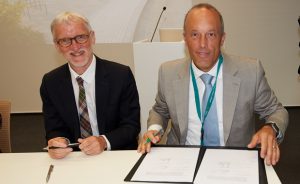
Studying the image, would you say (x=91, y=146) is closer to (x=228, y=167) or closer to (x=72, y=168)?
(x=72, y=168)

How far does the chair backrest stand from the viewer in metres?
2.49

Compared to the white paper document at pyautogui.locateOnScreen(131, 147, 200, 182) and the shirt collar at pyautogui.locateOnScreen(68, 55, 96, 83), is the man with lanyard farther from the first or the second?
the shirt collar at pyautogui.locateOnScreen(68, 55, 96, 83)

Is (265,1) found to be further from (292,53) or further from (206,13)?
(206,13)

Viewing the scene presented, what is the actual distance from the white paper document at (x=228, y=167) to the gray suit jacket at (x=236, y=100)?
1.18 ft

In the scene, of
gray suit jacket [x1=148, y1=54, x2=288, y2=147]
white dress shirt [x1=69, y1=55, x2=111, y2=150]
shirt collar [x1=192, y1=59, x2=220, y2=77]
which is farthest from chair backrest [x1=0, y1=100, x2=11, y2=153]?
shirt collar [x1=192, y1=59, x2=220, y2=77]

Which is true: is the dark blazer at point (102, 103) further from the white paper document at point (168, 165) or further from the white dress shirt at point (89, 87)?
the white paper document at point (168, 165)

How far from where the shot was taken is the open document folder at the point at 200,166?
1.40m

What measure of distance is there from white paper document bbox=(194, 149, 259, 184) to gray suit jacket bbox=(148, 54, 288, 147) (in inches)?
14.2

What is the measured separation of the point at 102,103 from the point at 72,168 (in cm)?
69

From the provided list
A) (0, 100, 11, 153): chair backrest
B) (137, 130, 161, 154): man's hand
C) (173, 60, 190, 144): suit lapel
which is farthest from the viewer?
(0, 100, 11, 153): chair backrest

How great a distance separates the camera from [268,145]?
155cm

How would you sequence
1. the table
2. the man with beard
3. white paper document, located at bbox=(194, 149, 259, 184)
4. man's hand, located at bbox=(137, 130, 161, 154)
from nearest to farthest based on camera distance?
white paper document, located at bbox=(194, 149, 259, 184), the table, man's hand, located at bbox=(137, 130, 161, 154), the man with beard

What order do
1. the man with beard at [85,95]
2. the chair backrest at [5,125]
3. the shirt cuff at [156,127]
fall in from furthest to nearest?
the chair backrest at [5,125]
the man with beard at [85,95]
the shirt cuff at [156,127]

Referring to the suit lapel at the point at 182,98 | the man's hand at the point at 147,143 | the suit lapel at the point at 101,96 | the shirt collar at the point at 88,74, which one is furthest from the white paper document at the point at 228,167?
the shirt collar at the point at 88,74
